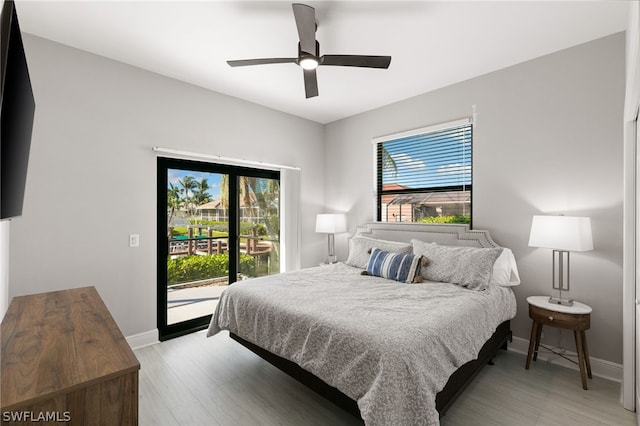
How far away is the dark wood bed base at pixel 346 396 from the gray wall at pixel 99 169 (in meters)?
1.48

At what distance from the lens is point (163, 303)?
3.24 meters

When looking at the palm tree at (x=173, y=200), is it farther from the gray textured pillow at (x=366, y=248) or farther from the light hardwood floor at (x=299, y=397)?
the gray textured pillow at (x=366, y=248)

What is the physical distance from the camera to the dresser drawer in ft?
7.49

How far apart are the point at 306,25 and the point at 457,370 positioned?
2446mm

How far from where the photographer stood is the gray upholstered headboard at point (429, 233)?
3.12m

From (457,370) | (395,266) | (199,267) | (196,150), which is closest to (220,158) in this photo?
(196,150)

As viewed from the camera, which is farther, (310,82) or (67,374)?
(310,82)

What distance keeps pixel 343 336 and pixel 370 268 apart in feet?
5.00

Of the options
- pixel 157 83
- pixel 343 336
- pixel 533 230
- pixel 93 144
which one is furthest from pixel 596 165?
pixel 93 144

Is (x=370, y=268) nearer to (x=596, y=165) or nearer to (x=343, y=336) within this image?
(x=343, y=336)

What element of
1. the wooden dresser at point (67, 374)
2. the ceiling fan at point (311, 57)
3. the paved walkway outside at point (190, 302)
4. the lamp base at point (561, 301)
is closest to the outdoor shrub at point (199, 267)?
the paved walkway outside at point (190, 302)

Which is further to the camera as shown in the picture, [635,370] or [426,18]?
[426,18]

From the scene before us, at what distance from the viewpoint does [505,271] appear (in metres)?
2.73

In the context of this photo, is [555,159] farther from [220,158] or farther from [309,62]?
[220,158]
